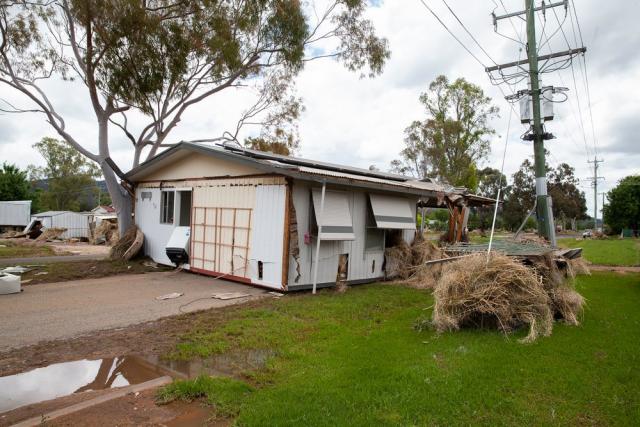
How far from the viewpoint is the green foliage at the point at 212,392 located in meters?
3.47

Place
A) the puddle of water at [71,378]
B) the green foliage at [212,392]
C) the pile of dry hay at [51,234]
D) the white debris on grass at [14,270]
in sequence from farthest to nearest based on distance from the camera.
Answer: the pile of dry hay at [51,234] → the white debris on grass at [14,270] → the puddle of water at [71,378] → the green foliage at [212,392]

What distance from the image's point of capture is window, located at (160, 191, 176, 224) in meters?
12.5

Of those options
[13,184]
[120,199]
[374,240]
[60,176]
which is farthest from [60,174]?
[374,240]

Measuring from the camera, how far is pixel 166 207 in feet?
41.6

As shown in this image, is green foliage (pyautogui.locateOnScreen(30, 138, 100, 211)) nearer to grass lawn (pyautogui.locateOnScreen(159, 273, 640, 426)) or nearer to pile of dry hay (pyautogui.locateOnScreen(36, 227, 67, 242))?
pile of dry hay (pyautogui.locateOnScreen(36, 227, 67, 242))

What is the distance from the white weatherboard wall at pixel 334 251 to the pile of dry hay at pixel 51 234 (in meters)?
22.5

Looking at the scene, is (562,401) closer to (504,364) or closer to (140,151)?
(504,364)

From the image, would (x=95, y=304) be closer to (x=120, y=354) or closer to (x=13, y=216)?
(x=120, y=354)

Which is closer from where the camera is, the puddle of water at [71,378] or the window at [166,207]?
the puddle of water at [71,378]

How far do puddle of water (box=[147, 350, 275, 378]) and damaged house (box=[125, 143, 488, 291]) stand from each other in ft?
12.4

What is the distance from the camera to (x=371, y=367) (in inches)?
170

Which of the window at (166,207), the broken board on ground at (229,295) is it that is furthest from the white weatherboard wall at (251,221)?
the broken board on ground at (229,295)

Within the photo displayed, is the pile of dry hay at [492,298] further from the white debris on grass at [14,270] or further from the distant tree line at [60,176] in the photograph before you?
the distant tree line at [60,176]

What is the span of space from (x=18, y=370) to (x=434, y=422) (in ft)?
13.5
